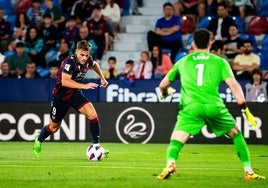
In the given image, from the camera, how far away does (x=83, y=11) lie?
25.3 m

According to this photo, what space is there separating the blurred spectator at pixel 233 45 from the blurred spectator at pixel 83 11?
180 inches


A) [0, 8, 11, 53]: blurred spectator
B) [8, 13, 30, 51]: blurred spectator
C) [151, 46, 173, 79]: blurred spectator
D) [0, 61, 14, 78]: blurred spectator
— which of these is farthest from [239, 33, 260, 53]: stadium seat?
[0, 8, 11, 53]: blurred spectator

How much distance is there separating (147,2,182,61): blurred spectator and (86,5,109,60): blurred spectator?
1.31 metres

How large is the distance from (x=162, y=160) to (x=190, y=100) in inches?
163

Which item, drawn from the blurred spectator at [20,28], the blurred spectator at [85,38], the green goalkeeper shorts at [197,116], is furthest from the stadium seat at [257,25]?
the green goalkeeper shorts at [197,116]

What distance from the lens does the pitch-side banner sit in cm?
2061

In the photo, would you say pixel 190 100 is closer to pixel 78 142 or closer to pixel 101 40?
pixel 78 142

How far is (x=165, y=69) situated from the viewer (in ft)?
74.4

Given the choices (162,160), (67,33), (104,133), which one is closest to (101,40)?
(67,33)

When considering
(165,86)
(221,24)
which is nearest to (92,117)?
(165,86)

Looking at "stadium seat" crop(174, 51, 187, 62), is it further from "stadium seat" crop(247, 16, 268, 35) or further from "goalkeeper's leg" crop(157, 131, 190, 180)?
"goalkeeper's leg" crop(157, 131, 190, 180)

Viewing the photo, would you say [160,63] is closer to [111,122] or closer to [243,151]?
[111,122]

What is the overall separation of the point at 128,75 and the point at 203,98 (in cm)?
1128

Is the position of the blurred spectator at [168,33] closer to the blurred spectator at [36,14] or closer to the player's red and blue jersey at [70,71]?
the blurred spectator at [36,14]
